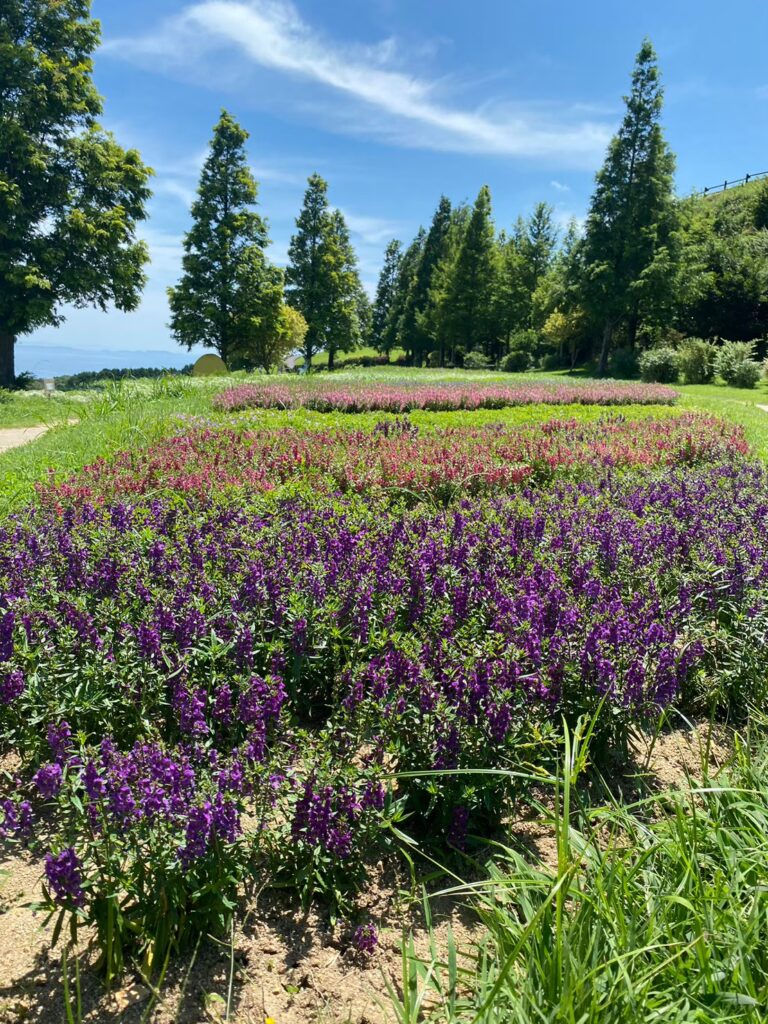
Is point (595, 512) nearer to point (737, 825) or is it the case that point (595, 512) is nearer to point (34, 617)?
point (737, 825)

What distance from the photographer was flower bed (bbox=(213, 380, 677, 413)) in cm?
1568

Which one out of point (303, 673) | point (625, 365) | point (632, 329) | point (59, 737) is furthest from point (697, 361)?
point (59, 737)

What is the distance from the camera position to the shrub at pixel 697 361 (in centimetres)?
2736

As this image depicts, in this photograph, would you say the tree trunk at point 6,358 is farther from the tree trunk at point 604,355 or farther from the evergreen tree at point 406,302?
the evergreen tree at point 406,302

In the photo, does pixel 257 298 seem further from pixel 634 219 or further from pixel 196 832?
pixel 196 832

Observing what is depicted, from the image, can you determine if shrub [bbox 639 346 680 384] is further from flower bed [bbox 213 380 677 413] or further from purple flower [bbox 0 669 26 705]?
purple flower [bbox 0 669 26 705]

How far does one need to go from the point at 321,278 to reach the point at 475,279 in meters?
11.7

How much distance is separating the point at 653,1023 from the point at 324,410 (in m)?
15.3

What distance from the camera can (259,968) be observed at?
1970 mm

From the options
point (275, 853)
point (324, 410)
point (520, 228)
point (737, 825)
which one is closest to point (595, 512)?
point (737, 825)

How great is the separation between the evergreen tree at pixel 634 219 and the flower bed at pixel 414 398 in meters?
17.1

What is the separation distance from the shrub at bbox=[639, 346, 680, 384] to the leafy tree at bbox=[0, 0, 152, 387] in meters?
22.9

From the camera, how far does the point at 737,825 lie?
2.19 m

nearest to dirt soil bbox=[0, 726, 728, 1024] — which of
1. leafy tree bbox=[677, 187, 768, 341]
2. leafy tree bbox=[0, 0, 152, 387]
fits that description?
leafy tree bbox=[0, 0, 152, 387]
